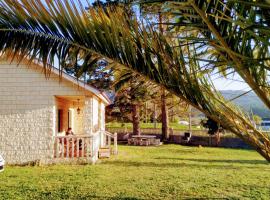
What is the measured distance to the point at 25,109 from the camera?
14.3 metres

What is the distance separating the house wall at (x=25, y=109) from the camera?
14.1 m

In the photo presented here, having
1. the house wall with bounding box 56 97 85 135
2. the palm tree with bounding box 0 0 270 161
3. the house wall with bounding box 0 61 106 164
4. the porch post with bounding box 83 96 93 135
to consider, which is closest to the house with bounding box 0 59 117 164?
the house wall with bounding box 0 61 106 164

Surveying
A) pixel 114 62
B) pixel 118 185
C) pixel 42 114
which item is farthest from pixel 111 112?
pixel 114 62

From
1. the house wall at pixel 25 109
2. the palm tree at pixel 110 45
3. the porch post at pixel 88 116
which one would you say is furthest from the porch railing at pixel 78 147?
the palm tree at pixel 110 45

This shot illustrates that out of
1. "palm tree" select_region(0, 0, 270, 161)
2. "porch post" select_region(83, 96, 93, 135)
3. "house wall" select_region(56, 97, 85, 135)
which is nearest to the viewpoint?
"palm tree" select_region(0, 0, 270, 161)

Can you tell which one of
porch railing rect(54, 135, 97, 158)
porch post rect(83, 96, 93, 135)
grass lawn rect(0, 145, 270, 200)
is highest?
porch post rect(83, 96, 93, 135)

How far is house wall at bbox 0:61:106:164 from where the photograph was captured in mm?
14055

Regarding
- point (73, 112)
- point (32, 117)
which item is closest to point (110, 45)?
point (32, 117)

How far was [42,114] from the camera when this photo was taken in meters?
14.2

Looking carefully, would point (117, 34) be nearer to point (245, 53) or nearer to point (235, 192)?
point (245, 53)

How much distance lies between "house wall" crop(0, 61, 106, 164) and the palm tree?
35.6 feet

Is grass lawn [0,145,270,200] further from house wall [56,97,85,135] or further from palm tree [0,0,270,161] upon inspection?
palm tree [0,0,270,161]

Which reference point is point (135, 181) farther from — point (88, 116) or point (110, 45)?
point (110, 45)

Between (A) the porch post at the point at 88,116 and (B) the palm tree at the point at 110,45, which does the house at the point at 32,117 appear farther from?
(B) the palm tree at the point at 110,45
